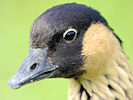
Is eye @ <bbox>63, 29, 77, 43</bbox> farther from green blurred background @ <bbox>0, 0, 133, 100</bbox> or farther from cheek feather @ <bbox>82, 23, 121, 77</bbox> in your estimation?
green blurred background @ <bbox>0, 0, 133, 100</bbox>

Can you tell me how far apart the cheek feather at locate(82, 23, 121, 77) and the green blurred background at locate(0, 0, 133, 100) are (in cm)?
430

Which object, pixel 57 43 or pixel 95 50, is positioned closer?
pixel 57 43

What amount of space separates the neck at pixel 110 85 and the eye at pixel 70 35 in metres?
0.57

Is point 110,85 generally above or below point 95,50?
below

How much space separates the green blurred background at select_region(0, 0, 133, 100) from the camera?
9633 millimetres

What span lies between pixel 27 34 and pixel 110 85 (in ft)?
20.4

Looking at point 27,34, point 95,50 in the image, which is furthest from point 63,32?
point 27,34

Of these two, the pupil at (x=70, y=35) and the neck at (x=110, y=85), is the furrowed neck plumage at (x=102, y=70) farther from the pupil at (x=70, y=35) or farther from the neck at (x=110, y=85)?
the pupil at (x=70, y=35)

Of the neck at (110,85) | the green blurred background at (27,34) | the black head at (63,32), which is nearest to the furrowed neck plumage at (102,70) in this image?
the neck at (110,85)

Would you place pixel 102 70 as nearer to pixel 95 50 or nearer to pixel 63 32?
pixel 95 50

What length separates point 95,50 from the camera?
5215 mm

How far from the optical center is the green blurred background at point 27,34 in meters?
9.63

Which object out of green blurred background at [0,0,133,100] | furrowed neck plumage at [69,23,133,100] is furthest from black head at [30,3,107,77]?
green blurred background at [0,0,133,100]

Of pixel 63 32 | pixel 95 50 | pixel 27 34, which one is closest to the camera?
pixel 63 32
